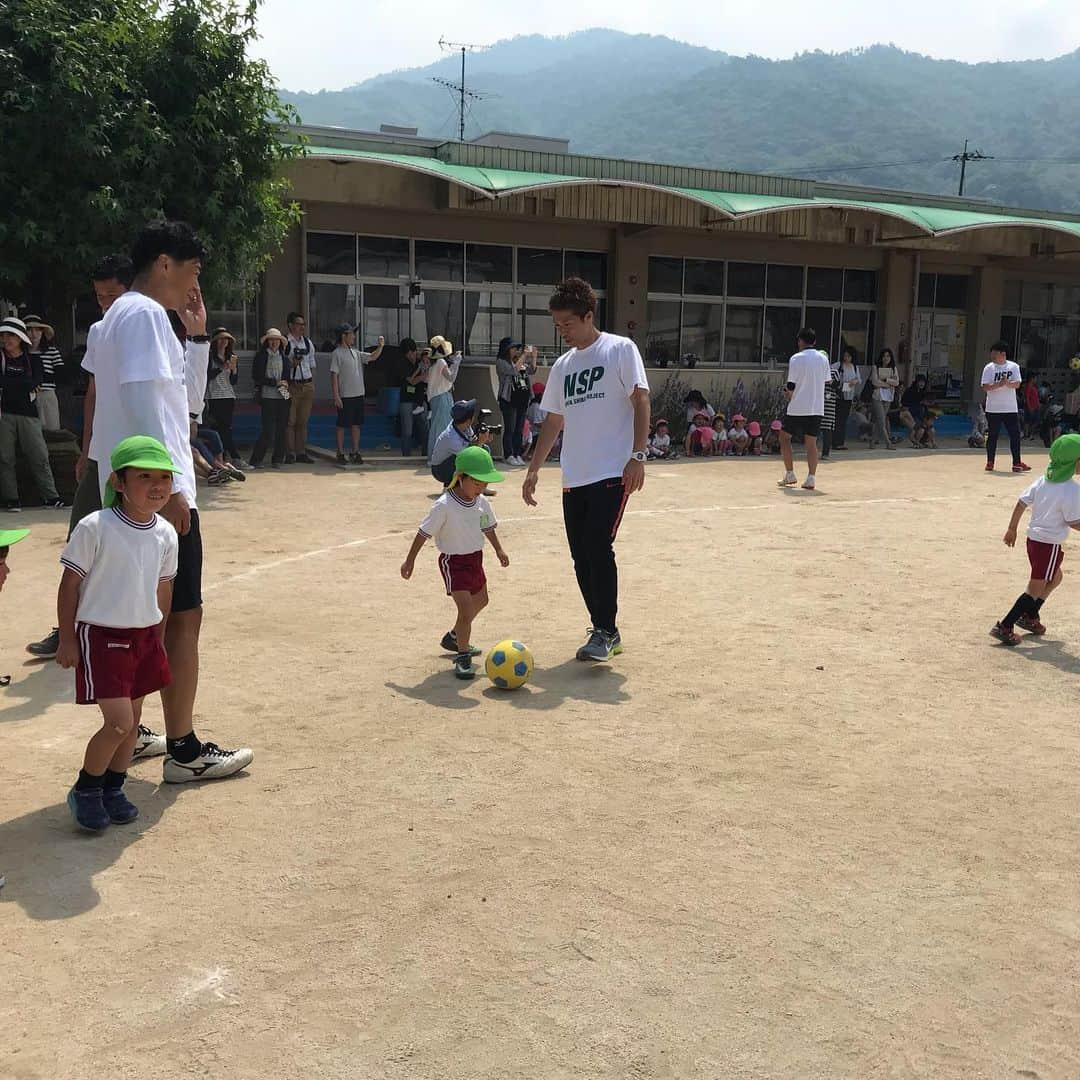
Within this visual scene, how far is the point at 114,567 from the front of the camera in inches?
143

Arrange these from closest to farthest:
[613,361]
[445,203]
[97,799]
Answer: [97,799]
[613,361]
[445,203]

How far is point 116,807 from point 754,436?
631 inches

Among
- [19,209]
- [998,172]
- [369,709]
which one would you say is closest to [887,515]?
[369,709]

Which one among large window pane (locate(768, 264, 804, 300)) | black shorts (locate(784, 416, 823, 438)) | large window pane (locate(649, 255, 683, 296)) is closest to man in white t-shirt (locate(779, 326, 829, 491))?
black shorts (locate(784, 416, 823, 438))

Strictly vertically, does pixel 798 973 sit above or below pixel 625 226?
below

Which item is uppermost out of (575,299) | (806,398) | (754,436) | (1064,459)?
(575,299)

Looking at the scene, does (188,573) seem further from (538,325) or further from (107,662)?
(538,325)

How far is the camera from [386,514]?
1123 cm

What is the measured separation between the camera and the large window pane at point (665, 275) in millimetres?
22656

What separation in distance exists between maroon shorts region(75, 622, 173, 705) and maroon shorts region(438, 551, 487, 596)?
2.31m

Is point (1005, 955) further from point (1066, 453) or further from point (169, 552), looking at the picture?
point (1066, 453)

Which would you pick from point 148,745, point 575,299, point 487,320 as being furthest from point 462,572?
point 487,320

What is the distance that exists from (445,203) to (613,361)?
14.1m

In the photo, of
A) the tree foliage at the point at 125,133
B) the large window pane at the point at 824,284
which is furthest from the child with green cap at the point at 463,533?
the large window pane at the point at 824,284
